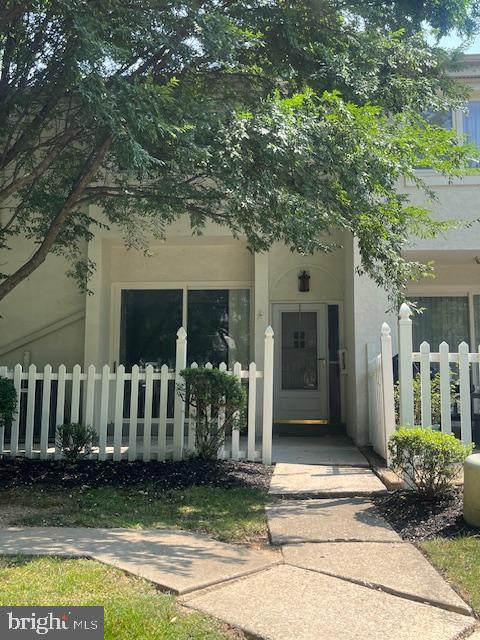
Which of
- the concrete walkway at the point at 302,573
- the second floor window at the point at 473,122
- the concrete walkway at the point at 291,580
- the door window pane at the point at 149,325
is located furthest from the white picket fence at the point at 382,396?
the second floor window at the point at 473,122

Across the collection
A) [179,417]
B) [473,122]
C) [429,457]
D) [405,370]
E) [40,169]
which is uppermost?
[473,122]

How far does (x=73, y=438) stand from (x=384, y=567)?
490cm

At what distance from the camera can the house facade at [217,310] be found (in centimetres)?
1092

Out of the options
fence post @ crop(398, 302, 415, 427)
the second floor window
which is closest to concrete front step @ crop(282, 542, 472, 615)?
fence post @ crop(398, 302, 415, 427)

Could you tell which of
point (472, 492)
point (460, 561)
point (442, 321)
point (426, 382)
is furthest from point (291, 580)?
point (442, 321)

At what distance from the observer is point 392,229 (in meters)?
6.76

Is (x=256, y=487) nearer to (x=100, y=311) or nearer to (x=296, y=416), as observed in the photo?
(x=296, y=416)

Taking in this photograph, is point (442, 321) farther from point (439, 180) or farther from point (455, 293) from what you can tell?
point (439, 180)

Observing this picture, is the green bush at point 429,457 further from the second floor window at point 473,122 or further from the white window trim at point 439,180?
the second floor window at point 473,122

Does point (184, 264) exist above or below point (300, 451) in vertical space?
above

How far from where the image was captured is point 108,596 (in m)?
3.35

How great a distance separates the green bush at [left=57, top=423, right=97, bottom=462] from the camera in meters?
7.69

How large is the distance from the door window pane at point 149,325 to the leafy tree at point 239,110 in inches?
118

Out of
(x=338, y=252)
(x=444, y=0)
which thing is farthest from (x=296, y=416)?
(x=444, y=0)
